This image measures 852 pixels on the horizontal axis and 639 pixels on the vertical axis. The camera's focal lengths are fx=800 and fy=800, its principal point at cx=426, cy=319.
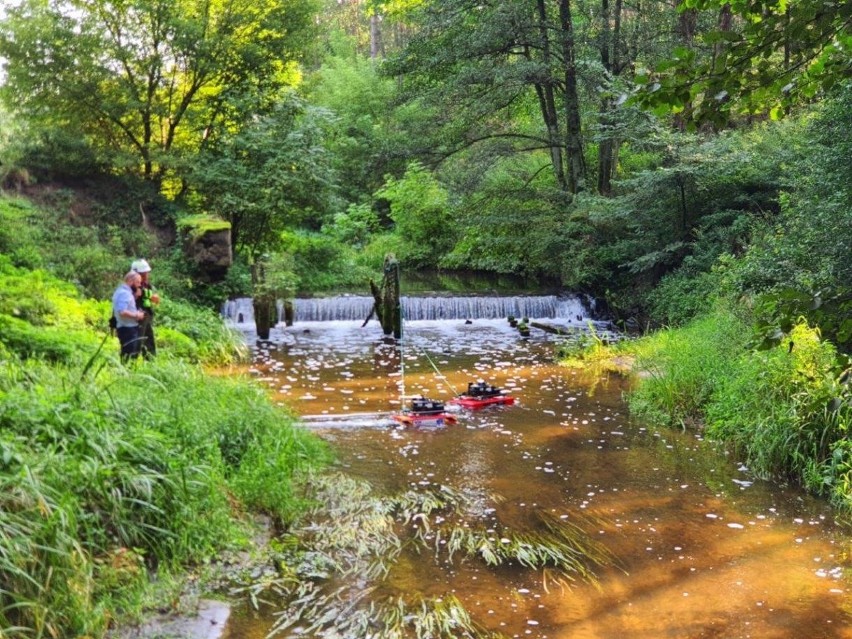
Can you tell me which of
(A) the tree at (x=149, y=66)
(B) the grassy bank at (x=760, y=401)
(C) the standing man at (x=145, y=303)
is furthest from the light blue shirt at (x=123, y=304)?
(A) the tree at (x=149, y=66)

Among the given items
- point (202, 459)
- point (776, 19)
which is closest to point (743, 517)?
point (202, 459)

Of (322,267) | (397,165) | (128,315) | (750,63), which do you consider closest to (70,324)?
(128,315)

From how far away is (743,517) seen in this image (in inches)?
265

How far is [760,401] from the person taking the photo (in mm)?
8297

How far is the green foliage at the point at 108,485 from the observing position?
12.8 feet

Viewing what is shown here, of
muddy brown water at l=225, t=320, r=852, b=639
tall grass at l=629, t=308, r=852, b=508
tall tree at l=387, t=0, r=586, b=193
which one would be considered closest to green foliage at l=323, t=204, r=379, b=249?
tall tree at l=387, t=0, r=586, b=193

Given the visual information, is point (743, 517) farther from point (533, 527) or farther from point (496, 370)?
point (496, 370)

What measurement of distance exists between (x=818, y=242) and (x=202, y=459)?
7.92 m

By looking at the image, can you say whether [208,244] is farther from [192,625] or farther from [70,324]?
[192,625]

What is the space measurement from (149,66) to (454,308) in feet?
29.5

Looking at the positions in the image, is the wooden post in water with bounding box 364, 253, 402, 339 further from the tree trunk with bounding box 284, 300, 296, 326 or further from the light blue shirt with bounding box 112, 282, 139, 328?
the light blue shirt with bounding box 112, 282, 139, 328

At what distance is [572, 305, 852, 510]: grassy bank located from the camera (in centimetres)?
724

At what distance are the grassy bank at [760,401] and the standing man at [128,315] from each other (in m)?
6.12

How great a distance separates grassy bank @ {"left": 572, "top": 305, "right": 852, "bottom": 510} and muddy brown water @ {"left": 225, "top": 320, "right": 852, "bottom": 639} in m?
0.26
